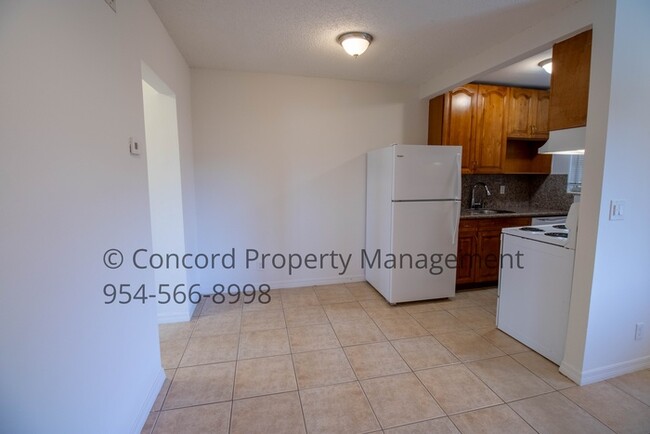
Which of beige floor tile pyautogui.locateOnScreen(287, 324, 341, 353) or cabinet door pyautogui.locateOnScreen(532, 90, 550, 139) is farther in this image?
cabinet door pyautogui.locateOnScreen(532, 90, 550, 139)

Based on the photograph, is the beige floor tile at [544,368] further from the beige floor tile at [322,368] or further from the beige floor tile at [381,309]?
the beige floor tile at [322,368]

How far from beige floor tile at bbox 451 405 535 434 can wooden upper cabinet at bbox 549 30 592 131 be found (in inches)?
72.6

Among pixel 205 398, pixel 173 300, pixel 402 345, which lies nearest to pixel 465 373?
pixel 402 345

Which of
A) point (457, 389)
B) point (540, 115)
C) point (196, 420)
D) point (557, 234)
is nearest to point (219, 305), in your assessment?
point (196, 420)

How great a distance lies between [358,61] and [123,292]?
110 inches

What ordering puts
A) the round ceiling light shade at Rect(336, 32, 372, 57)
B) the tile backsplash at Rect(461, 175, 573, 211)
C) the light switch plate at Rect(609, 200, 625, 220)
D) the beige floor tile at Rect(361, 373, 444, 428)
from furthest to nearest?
the tile backsplash at Rect(461, 175, 573, 211), the round ceiling light shade at Rect(336, 32, 372, 57), the light switch plate at Rect(609, 200, 625, 220), the beige floor tile at Rect(361, 373, 444, 428)

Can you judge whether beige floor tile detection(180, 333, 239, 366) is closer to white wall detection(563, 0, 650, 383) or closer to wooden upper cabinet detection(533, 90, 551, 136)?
white wall detection(563, 0, 650, 383)

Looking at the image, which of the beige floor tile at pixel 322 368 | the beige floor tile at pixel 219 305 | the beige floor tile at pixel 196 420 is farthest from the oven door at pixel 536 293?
the beige floor tile at pixel 219 305

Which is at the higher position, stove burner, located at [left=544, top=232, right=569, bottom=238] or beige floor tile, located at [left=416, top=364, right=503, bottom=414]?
stove burner, located at [left=544, top=232, right=569, bottom=238]

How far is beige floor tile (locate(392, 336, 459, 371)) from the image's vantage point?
2.19 metres

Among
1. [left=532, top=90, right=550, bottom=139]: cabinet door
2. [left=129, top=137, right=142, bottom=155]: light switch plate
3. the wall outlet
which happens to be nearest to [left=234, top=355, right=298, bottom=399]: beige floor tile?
[left=129, top=137, right=142, bottom=155]: light switch plate

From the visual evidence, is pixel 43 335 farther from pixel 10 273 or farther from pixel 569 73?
pixel 569 73

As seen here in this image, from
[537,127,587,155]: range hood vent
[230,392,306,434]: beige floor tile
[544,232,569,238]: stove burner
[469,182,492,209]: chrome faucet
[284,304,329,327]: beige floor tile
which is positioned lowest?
[230,392,306,434]: beige floor tile

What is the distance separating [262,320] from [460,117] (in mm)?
3214
